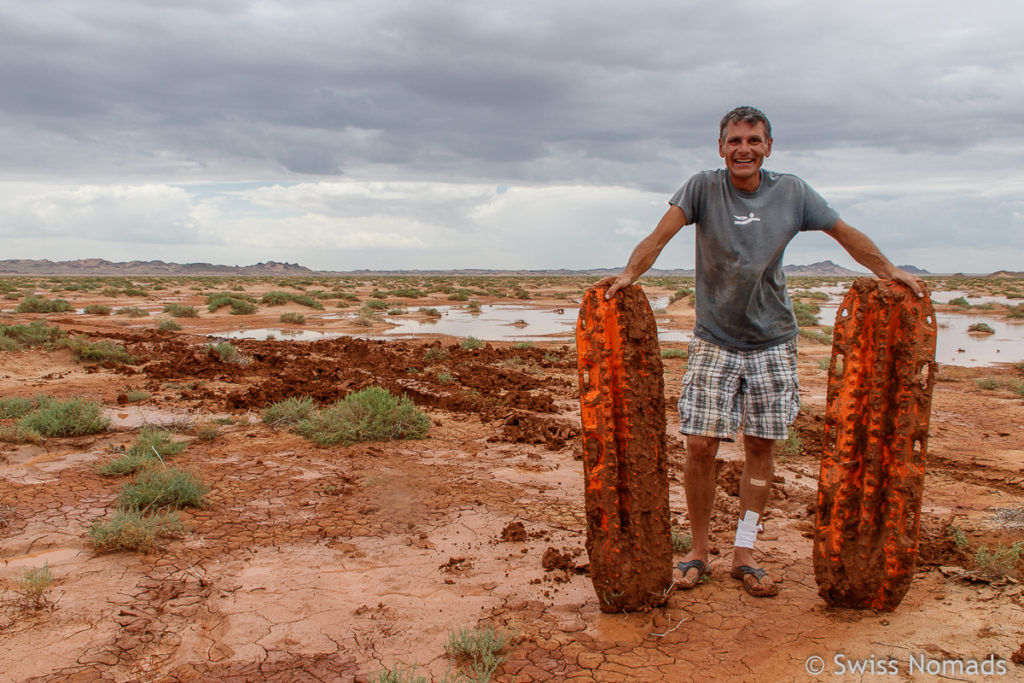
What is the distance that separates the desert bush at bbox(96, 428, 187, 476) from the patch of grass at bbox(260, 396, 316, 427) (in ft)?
3.10

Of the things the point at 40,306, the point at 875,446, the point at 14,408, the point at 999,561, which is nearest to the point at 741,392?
the point at 875,446

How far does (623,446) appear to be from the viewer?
304cm

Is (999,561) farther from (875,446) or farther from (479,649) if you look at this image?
(479,649)

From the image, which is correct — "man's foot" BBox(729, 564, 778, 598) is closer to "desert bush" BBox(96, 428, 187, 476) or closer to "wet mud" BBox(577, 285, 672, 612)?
"wet mud" BBox(577, 285, 672, 612)

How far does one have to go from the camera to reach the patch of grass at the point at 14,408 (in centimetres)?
641

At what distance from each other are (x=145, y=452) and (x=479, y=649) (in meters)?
3.70

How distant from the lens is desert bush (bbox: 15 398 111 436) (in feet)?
19.0

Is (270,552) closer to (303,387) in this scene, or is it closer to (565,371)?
(303,387)

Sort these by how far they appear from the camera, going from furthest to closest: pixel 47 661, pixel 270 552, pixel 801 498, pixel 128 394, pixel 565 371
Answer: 1. pixel 565 371
2. pixel 128 394
3. pixel 801 498
4. pixel 270 552
5. pixel 47 661

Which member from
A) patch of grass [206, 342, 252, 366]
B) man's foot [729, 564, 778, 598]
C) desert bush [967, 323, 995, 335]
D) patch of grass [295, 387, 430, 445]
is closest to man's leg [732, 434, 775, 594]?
man's foot [729, 564, 778, 598]

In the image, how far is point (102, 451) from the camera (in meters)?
5.52

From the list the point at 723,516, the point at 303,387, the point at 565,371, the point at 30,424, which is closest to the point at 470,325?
the point at 565,371

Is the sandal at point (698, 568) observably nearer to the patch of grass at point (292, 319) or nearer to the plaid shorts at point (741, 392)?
the plaid shorts at point (741, 392)

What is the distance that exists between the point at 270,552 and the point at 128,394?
5127mm
